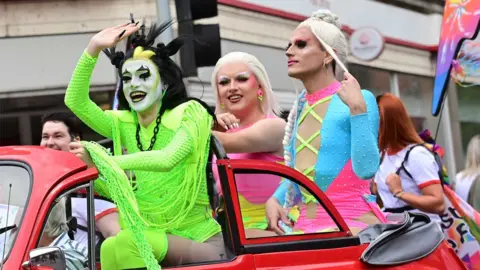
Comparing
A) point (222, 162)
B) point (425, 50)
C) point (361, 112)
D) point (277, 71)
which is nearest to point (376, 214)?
point (361, 112)

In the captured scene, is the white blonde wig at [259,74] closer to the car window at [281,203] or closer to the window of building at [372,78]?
the car window at [281,203]

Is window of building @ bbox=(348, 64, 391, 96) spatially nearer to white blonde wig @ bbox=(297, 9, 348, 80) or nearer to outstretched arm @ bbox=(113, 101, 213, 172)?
white blonde wig @ bbox=(297, 9, 348, 80)

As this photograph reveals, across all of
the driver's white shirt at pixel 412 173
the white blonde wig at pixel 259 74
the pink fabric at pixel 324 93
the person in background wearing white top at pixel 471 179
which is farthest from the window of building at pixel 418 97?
the pink fabric at pixel 324 93

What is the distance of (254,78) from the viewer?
551cm

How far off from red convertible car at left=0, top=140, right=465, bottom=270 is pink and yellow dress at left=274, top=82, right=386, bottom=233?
0.16 meters

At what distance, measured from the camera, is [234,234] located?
4.20 m

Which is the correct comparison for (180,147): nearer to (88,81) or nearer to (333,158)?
(88,81)

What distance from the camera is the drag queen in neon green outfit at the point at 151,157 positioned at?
397 cm

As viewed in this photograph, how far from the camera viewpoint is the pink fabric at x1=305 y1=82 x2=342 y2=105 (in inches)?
199

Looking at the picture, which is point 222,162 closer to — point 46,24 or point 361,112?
point 361,112

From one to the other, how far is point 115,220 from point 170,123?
1.61 ft

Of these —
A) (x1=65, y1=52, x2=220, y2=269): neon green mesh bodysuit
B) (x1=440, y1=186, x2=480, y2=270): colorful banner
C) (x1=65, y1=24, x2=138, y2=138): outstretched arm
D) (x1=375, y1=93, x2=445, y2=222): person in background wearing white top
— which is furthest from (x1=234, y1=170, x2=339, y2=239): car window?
(x1=440, y1=186, x2=480, y2=270): colorful banner

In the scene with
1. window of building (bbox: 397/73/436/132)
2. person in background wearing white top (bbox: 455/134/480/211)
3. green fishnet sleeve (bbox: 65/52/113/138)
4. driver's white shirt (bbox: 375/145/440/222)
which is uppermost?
green fishnet sleeve (bbox: 65/52/113/138)

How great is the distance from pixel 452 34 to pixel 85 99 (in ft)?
12.9
